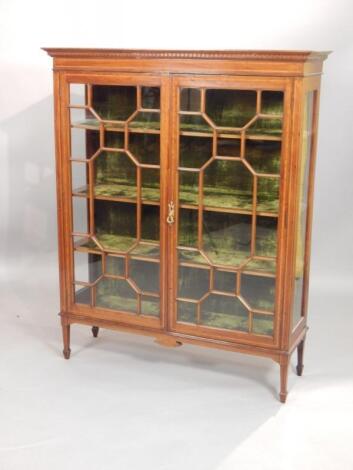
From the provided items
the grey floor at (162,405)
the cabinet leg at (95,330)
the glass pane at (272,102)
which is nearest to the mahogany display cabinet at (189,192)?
the glass pane at (272,102)

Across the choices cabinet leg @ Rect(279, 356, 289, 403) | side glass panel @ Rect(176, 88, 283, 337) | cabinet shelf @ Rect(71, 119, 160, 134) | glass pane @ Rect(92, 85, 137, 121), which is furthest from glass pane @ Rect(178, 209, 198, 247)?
cabinet leg @ Rect(279, 356, 289, 403)

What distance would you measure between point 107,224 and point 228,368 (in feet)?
2.46

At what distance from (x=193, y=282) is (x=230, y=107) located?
0.67 meters

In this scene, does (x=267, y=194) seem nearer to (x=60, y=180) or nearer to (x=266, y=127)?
(x=266, y=127)

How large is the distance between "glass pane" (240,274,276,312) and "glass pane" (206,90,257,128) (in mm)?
563

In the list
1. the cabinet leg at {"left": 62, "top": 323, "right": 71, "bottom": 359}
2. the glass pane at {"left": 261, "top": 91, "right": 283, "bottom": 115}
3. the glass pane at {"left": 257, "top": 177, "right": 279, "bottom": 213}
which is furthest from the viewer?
the cabinet leg at {"left": 62, "top": 323, "right": 71, "bottom": 359}

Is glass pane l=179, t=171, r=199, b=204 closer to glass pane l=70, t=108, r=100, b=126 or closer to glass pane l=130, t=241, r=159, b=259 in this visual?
glass pane l=130, t=241, r=159, b=259

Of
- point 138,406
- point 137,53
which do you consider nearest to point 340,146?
point 137,53

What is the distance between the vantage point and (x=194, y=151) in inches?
110

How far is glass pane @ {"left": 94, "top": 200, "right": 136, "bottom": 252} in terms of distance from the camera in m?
3.03

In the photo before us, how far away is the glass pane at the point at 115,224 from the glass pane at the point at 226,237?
325 millimetres

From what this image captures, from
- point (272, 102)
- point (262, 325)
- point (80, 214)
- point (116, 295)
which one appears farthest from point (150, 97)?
point (262, 325)

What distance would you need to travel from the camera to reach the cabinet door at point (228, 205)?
2.69 m

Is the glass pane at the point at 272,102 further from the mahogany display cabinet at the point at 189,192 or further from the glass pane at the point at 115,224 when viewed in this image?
the glass pane at the point at 115,224
